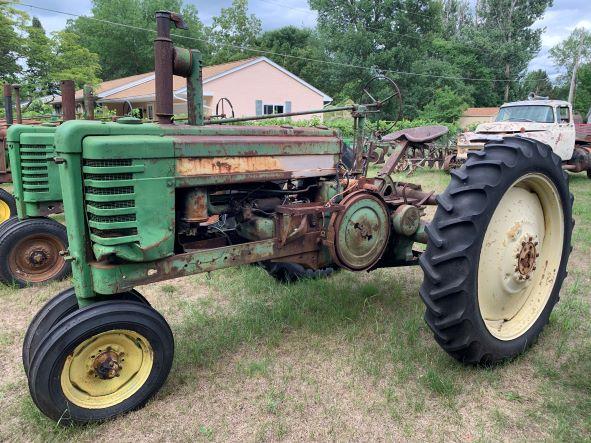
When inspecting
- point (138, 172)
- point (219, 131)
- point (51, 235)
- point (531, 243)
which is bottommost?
point (51, 235)

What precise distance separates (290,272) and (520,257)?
78.7 inches

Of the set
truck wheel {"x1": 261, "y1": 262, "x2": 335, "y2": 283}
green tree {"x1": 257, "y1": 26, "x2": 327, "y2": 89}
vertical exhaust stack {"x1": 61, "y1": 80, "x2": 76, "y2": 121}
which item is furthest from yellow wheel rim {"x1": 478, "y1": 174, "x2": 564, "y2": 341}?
green tree {"x1": 257, "y1": 26, "x2": 327, "y2": 89}

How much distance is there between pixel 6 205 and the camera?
604 centimetres

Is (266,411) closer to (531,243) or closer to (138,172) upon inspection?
(138,172)

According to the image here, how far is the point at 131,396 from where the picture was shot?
244 centimetres

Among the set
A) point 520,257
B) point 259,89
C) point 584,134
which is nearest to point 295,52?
point 259,89

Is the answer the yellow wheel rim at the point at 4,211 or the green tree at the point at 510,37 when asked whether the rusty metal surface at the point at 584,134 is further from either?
the green tree at the point at 510,37

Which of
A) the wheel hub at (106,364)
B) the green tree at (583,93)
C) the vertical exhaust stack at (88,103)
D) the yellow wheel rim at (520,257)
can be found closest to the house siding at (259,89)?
the vertical exhaust stack at (88,103)

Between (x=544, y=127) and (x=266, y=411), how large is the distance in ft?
33.6

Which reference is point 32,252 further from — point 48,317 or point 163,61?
point 163,61

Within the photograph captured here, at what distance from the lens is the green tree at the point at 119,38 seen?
124 ft

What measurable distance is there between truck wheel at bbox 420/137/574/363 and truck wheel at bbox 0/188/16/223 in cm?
552

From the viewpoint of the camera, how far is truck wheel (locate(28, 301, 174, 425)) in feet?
7.26

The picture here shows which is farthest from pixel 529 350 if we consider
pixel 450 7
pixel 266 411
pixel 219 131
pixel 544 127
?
pixel 450 7
